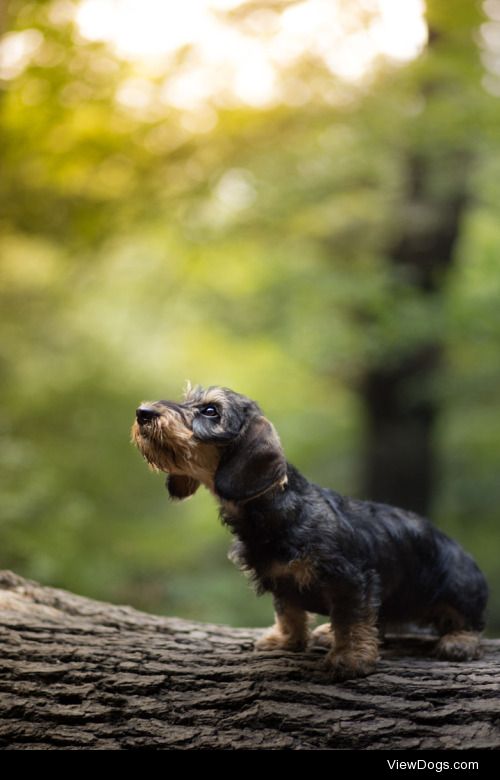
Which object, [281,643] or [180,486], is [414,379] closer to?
[281,643]

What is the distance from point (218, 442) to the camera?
402 centimetres

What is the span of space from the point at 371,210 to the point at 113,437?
4.53 m

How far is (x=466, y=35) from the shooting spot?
907 cm

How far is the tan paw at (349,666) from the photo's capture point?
408 cm

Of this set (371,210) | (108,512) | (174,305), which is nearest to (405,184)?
(371,210)

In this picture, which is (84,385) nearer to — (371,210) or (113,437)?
(113,437)

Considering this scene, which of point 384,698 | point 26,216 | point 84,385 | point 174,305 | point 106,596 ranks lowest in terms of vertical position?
point 384,698

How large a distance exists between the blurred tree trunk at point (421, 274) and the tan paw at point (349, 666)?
6.18 m

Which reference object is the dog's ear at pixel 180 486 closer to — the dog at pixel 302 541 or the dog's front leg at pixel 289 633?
the dog at pixel 302 541

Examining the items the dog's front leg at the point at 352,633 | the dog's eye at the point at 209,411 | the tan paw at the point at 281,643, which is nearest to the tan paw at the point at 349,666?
the dog's front leg at the point at 352,633

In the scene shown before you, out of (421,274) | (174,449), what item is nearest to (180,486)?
(174,449)

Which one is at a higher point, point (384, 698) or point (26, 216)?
point (26, 216)
